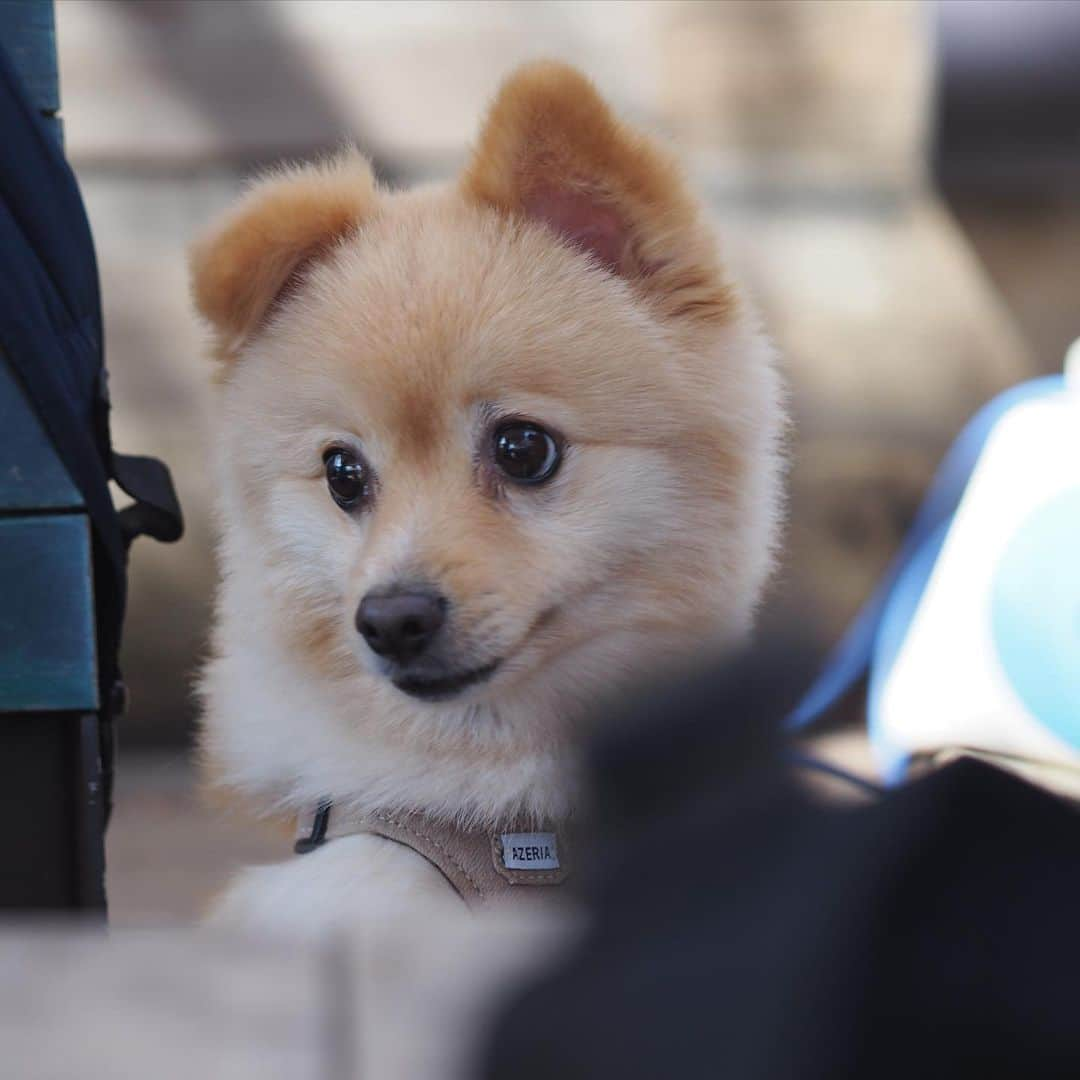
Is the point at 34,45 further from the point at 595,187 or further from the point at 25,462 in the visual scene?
the point at 595,187

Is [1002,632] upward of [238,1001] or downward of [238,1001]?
upward

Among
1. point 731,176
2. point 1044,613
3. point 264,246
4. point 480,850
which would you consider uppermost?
point 264,246

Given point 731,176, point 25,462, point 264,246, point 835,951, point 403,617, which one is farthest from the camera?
point 731,176

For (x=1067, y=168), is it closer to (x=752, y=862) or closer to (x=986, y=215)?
(x=986, y=215)

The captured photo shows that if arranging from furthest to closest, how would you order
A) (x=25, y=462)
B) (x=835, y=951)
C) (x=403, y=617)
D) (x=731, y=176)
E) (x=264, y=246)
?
(x=731, y=176) → (x=25, y=462) → (x=264, y=246) → (x=403, y=617) → (x=835, y=951)

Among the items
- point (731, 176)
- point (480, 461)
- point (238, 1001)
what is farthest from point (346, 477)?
point (731, 176)

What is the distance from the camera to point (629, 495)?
54.4 inches

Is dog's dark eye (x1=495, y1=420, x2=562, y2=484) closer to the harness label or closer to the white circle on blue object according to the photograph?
the harness label

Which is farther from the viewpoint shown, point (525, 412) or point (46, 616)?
point (46, 616)

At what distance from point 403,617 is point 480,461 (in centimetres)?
18

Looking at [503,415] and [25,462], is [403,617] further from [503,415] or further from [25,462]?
[25,462]

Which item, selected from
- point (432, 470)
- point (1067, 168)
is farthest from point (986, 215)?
point (432, 470)

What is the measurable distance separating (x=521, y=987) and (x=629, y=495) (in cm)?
68

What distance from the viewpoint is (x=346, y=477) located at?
1.42 meters
